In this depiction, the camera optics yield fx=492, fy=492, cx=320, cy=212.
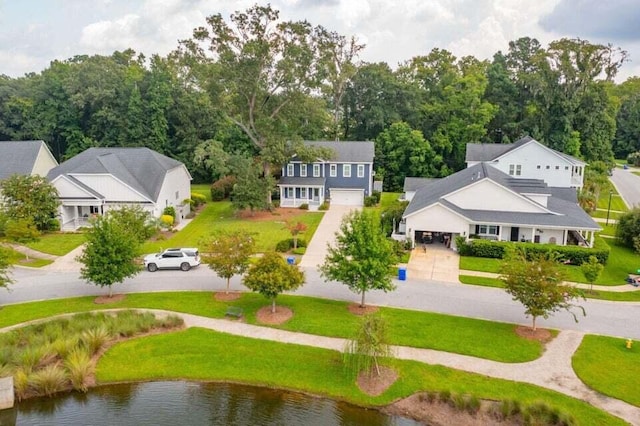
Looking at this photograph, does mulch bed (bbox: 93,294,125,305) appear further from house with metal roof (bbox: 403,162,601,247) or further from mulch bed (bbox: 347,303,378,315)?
house with metal roof (bbox: 403,162,601,247)

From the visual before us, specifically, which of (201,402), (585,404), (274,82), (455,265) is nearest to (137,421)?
(201,402)

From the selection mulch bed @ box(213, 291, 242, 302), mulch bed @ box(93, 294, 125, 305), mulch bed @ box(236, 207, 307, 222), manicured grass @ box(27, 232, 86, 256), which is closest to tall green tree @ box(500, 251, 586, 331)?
mulch bed @ box(213, 291, 242, 302)

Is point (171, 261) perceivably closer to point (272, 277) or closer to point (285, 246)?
point (285, 246)

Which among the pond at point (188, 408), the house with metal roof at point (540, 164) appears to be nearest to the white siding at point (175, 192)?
the pond at point (188, 408)

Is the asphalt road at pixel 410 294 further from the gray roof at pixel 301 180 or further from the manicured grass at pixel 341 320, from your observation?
the gray roof at pixel 301 180

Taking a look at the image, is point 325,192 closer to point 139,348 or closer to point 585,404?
point 139,348
